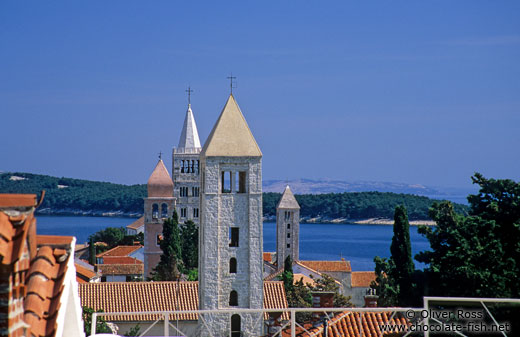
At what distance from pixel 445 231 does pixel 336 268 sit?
113 feet

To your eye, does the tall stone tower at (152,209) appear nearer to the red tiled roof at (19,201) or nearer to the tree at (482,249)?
the tree at (482,249)

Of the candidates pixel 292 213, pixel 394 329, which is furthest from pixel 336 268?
pixel 394 329

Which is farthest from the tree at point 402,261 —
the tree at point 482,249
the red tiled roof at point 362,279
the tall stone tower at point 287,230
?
the tall stone tower at point 287,230

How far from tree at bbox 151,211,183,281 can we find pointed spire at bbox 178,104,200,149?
819 inches

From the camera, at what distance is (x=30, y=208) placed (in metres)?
2.92

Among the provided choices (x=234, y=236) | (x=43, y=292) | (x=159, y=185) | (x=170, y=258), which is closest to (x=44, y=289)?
(x=43, y=292)

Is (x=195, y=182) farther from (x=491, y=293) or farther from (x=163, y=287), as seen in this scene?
(x=491, y=293)

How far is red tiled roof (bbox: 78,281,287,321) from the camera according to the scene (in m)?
29.5

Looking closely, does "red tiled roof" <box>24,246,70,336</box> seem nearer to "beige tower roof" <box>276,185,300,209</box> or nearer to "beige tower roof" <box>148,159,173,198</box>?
"beige tower roof" <box>148,159,173,198</box>

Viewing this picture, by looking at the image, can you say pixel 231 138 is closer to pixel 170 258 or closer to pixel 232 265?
pixel 232 265

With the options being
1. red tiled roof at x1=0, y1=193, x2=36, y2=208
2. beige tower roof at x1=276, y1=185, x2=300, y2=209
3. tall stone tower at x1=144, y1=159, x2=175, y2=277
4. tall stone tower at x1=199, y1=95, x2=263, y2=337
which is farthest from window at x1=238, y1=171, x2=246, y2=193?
beige tower roof at x1=276, y1=185, x2=300, y2=209

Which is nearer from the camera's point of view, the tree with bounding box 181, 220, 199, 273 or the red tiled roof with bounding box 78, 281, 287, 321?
the red tiled roof with bounding box 78, 281, 287, 321

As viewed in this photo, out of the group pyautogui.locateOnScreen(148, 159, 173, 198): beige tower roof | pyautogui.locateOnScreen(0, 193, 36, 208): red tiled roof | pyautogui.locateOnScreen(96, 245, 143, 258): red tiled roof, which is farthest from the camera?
pyautogui.locateOnScreen(96, 245, 143, 258): red tiled roof

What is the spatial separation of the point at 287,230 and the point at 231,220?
143 feet
